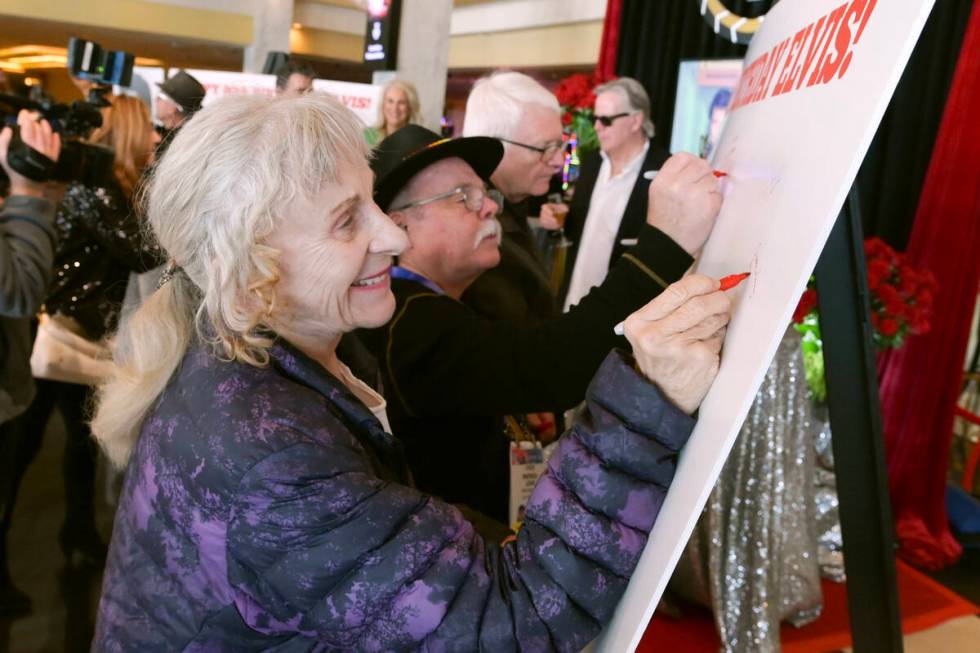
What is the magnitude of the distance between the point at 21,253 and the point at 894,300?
2746 mm

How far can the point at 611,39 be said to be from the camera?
6.08 m

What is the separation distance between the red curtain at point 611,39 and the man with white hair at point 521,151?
397 centimetres

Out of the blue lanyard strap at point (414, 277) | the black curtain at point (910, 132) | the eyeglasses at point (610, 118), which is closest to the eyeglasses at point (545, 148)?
the blue lanyard strap at point (414, 277)

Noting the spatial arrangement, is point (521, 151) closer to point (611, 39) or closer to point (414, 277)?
point (414, 277)

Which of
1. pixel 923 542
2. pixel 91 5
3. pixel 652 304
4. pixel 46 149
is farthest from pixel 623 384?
pixel 91 5

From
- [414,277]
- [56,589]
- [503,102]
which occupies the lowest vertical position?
[56,589]

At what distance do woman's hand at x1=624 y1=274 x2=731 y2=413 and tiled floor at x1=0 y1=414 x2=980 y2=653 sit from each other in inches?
89.0

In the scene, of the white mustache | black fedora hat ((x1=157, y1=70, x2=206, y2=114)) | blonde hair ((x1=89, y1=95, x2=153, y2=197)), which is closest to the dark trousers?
blonde hair ((x1=89, y1=95, x2=153, y2=197))

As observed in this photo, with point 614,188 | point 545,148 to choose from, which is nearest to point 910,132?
point 614,188

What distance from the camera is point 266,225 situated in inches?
38.3

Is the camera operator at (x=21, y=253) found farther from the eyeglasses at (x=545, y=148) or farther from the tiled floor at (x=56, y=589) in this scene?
the eyeglasses at (x=545, y=148)

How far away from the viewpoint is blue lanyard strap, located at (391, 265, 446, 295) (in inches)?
63.2

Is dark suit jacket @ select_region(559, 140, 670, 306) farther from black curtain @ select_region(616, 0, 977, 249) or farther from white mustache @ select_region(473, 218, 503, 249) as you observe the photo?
white mustache @ select_region(473, 218, 503, 249)

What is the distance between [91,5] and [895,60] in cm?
1231
